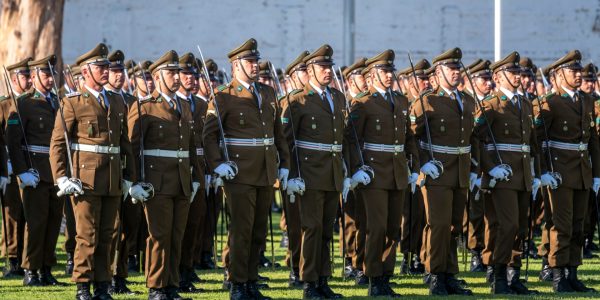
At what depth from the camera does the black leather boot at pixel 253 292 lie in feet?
37.1

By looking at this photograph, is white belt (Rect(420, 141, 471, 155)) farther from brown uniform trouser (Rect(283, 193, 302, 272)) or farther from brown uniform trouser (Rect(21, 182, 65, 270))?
brown uniform trouser (Rect(21, 182, 65, 270))

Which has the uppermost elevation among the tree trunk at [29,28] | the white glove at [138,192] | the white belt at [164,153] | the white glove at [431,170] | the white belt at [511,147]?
the tree trunk at [29,28]

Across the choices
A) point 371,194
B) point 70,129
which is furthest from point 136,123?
point 371,194

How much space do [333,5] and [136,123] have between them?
18.0m

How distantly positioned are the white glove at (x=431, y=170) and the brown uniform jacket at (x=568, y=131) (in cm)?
131

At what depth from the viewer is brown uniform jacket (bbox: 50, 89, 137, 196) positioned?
1085 centimetres

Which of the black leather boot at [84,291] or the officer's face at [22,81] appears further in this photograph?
the officer's face at [22,81]

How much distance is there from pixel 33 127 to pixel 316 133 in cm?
289

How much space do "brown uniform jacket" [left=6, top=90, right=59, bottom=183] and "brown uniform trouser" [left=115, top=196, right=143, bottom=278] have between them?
87 centimetres

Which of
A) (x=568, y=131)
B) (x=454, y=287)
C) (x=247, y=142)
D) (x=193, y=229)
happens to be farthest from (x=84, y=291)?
(x=568, y=131)

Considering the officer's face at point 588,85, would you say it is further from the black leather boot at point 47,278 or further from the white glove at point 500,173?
the black leather boot at point 47,278

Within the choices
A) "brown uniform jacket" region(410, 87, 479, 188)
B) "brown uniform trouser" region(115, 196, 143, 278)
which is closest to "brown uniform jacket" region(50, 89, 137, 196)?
"brown uniform trouser" region(115, 196, 143, 278)

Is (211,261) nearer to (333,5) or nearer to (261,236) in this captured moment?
(261,236)

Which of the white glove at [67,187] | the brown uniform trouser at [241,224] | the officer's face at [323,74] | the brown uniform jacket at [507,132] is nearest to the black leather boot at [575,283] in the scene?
the brown uniform jacket at [507,132]
